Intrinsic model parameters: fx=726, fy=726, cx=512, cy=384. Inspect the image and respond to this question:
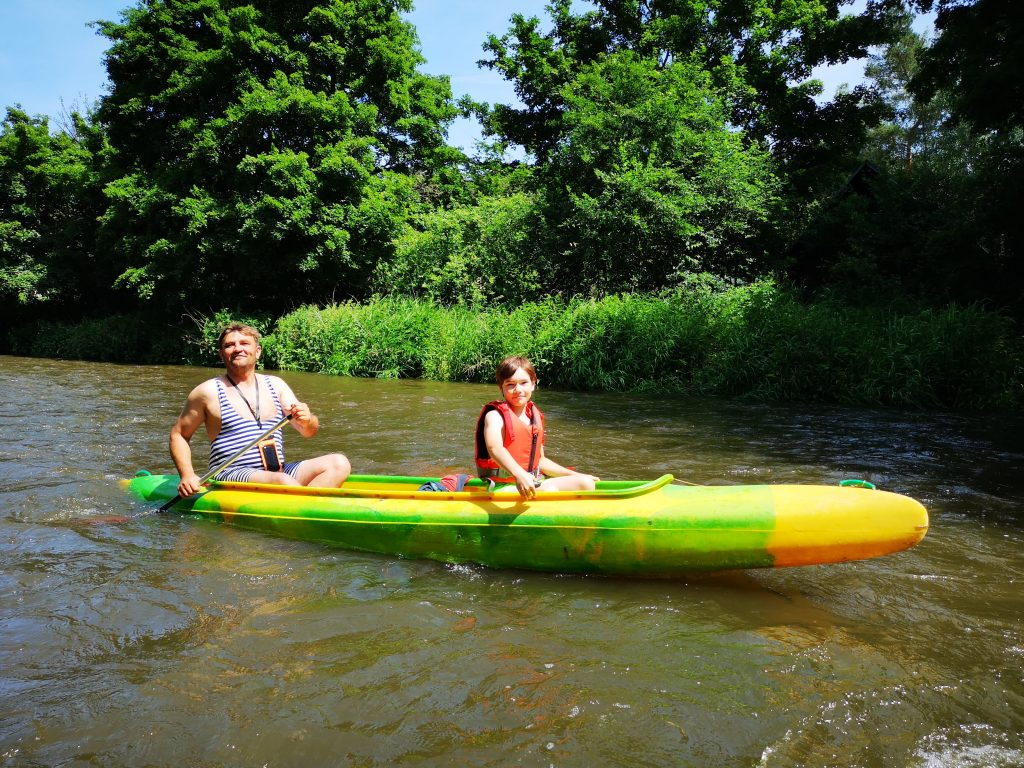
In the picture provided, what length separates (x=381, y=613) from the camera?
3314mm

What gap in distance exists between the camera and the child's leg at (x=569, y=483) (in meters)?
3.93

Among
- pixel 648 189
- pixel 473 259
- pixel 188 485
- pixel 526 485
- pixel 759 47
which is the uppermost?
pixel 759 47

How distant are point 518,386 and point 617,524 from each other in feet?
2.99

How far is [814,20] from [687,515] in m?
21.1

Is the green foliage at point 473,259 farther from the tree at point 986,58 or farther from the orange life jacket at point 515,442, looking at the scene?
the orange life jacket at point 515,442

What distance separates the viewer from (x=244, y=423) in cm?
479

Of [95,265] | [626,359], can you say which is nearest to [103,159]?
[95,265]

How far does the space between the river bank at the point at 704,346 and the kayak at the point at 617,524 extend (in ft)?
24.5

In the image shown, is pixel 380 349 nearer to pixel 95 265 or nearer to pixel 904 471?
pixel 904 471

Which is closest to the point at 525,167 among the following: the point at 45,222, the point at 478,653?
the point at 45,222

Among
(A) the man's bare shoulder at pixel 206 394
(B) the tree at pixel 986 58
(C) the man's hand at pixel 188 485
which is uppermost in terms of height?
(B) the tree at pixel 986 58

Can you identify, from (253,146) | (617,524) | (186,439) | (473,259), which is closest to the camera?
(617,524)

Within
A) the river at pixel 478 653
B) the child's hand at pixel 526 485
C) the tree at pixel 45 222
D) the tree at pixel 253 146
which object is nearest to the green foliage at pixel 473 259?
the tree at pixel 253 146

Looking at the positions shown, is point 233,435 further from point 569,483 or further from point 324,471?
point 569,483
